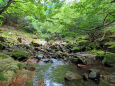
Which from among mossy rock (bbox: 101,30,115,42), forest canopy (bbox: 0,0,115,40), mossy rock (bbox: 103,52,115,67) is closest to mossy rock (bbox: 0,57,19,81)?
forest canopy (bbox: 0,0,115,40)

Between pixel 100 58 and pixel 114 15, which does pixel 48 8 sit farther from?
pixel 100 58

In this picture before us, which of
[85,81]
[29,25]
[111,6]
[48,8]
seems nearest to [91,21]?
[111,6]

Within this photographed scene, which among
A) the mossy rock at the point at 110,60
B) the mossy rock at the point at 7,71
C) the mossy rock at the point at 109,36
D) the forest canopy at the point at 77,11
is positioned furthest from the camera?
the mossy rock at the point at 109,36

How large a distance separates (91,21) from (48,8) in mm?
2070

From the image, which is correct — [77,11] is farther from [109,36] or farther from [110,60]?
[109,36]

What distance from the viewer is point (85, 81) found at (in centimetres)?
387

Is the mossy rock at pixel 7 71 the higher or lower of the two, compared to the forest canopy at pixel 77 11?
lower

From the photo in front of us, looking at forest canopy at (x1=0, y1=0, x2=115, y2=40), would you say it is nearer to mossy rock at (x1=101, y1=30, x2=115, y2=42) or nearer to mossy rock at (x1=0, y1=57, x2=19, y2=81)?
mossy rock at (x1=0, y1=57, x2=19, y2=81)

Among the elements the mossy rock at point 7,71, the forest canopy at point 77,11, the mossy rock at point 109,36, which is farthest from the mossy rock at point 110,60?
the mossy rock at point 7,71

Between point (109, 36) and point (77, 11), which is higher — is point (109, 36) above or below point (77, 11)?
below

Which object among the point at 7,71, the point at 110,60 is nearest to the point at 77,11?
the point at 7,71

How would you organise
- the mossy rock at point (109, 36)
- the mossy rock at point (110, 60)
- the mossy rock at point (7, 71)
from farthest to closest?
the mossy rock at point (109, 36) → the mossy rock at point (110, 60) → the mossy rock at point (7, 71)

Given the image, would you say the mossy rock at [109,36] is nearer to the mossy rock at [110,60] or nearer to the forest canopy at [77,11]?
the mossy rock at [110,60]

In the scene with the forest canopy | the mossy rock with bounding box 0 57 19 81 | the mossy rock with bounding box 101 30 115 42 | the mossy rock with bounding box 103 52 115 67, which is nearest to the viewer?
the mossy rock with bounding box 0 57 19 81
